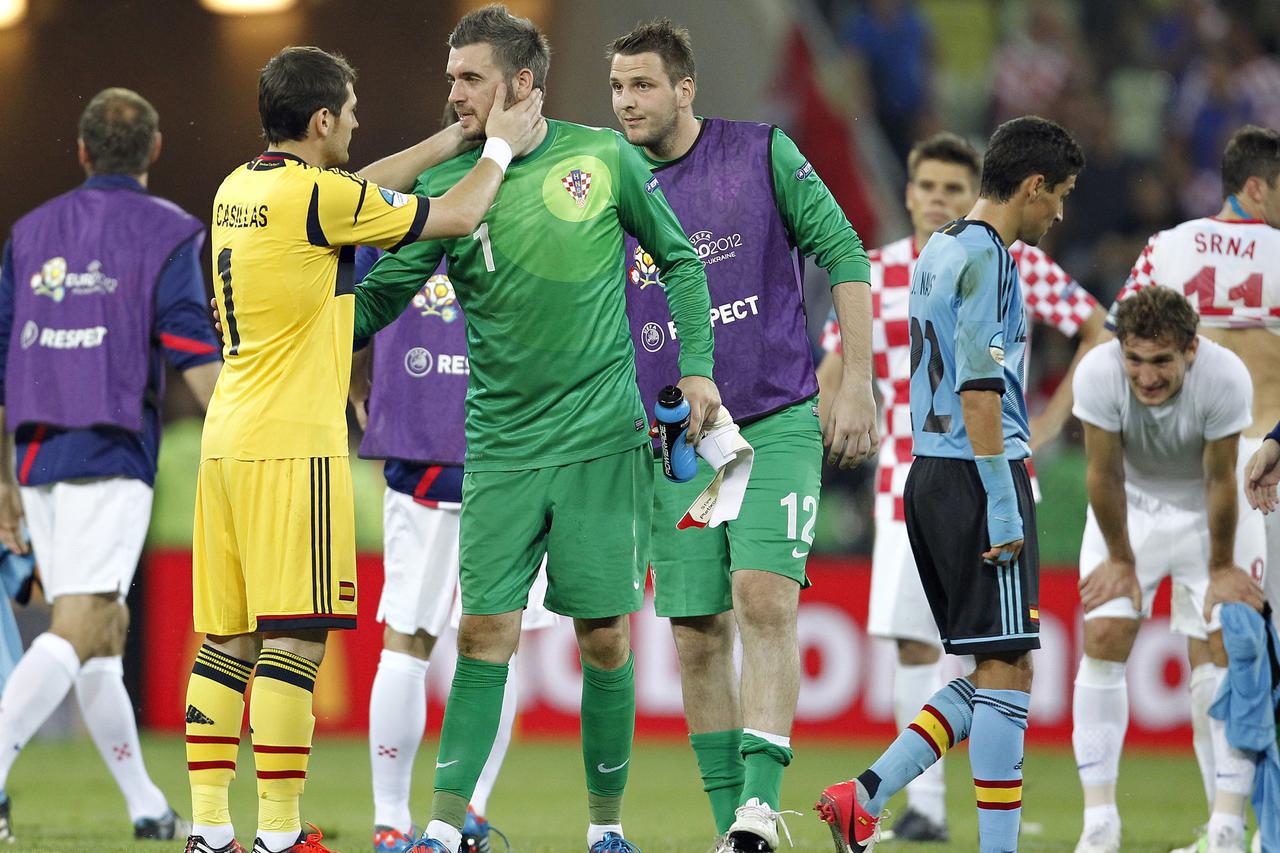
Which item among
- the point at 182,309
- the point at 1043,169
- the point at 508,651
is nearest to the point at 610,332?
the point at 508,651

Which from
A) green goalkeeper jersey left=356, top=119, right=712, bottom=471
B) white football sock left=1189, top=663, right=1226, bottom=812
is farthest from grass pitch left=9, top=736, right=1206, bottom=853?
green goalkeeper jersey left=356, top=119, right=712, bottom=471

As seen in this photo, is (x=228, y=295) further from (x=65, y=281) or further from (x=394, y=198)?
(x=65, y=281)

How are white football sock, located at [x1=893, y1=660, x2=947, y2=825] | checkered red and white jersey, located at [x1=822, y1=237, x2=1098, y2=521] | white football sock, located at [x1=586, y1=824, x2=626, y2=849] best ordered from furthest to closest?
1. checkered red and white jersey, located at [x1=822, y1=237, x2=1098, y2=521]
2. white football sock, located at [x1=893, y1=660, x2=947, y2=825]
3. white football sock, located at [x1=586, y1=824, x2=626, y2=849]

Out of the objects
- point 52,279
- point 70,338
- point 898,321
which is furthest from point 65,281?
point 898,321

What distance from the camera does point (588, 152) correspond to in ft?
16.1

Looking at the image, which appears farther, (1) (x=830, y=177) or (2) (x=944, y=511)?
(1) (x=830, y=177)

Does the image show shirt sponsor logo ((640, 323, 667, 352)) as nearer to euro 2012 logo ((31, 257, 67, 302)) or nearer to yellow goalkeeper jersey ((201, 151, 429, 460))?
yellow goalkeeper jersey ((201, 151, 429, 460))

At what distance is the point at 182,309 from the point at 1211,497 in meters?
3.96

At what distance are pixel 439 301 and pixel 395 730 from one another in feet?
5.38

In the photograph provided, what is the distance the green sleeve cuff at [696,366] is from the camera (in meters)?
4.82

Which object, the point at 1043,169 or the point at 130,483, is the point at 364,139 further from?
the point at 1043,169

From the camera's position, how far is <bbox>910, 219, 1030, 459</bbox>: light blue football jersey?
4.85 m

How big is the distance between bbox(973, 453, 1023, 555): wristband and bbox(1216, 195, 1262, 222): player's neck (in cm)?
248

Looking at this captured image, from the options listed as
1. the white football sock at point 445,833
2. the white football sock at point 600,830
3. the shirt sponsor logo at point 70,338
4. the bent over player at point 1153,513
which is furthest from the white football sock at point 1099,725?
the shirt sponsor logo at point 70,338
